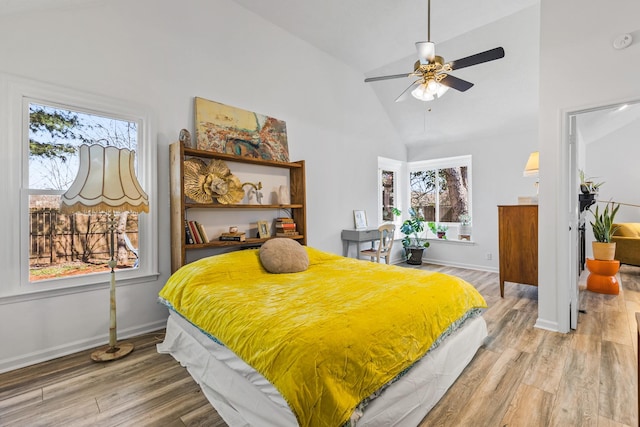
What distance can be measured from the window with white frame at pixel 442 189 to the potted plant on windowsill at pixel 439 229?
56 mm

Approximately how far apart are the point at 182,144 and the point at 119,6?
4.21 feet

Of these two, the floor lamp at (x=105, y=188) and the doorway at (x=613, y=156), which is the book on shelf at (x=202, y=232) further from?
the doorway at (x=613, y=156)

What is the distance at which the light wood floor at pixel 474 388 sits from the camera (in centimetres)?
157

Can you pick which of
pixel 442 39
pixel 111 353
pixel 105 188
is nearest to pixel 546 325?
pixel 442 39

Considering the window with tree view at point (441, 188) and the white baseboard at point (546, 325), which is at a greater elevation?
the window with tree view at point (441, 188)

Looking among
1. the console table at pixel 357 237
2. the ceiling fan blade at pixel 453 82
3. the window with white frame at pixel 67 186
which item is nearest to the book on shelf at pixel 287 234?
the console table at pixel 357 237

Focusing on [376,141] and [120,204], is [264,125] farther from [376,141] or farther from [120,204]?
[376,141]

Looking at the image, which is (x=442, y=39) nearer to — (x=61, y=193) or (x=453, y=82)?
(x=453, y=82)

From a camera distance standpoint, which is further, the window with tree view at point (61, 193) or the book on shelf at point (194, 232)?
the book on shelf at point (194, 232)

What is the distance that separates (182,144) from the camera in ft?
8.64

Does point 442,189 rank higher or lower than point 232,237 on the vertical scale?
higher

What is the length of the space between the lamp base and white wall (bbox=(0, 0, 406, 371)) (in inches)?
9.0

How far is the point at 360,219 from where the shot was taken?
487 cm

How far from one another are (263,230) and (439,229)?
12.8ft
